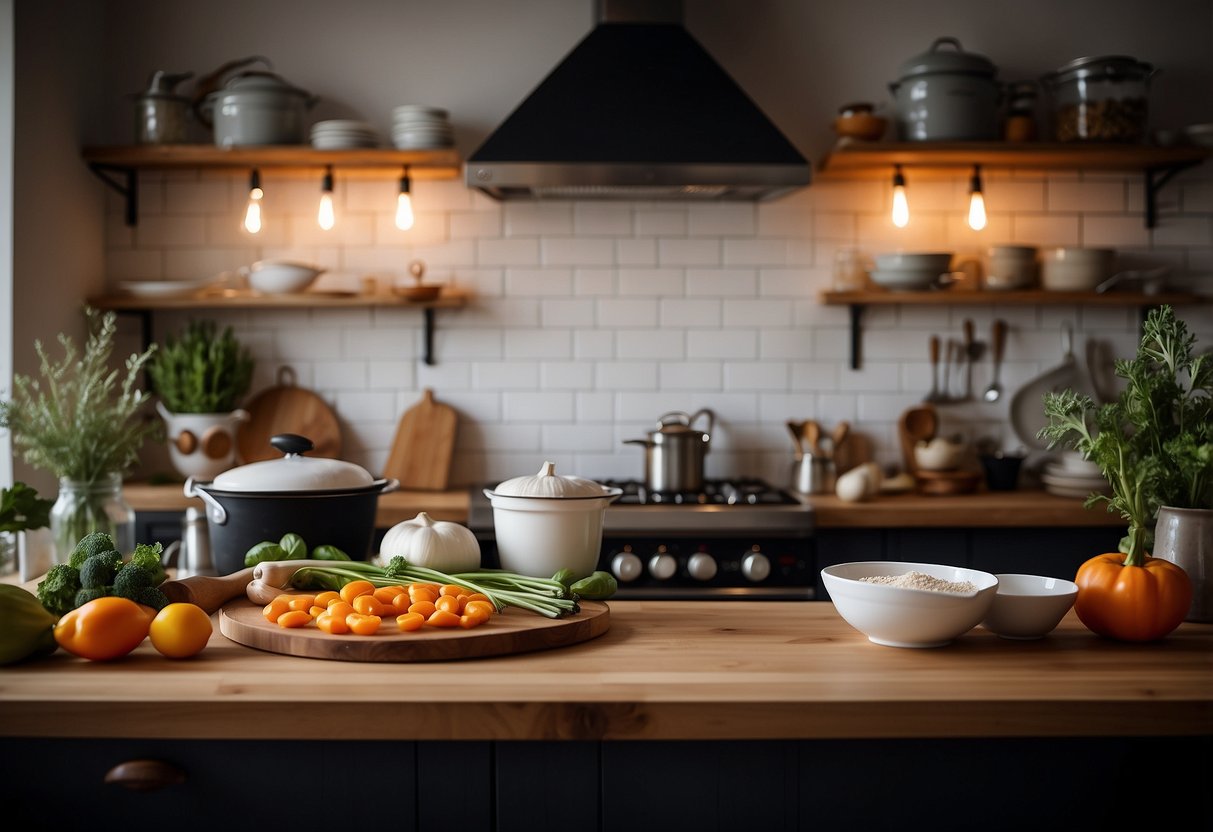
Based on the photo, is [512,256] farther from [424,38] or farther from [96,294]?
[96,294]

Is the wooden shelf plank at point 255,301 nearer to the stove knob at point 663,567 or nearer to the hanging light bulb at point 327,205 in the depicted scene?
the hanging light bulb at point 327,205

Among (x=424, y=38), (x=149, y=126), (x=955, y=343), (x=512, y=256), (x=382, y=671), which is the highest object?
(x=424, y=38)

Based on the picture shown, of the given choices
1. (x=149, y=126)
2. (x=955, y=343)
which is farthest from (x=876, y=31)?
(x=149, y=126)

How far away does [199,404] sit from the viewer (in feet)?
12.6

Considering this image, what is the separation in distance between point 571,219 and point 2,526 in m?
2.44

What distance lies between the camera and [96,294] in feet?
13.2

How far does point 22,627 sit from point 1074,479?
3.36 m

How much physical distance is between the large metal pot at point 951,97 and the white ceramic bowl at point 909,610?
8.06ft

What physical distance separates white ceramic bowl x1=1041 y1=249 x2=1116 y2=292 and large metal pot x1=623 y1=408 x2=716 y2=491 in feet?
4.75

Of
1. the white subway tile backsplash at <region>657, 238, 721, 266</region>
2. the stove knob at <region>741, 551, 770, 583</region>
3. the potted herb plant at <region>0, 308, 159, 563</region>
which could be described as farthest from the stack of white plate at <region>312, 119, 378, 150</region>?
the stove knob at <region>741, 551, 770, 583</region>

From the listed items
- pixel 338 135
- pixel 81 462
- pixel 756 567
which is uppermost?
pixel 338 135

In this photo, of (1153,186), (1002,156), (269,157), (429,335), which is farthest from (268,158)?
(1153,186)

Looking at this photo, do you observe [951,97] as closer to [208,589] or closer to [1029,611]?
[1029,611]

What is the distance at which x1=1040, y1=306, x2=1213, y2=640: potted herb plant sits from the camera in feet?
5.69
